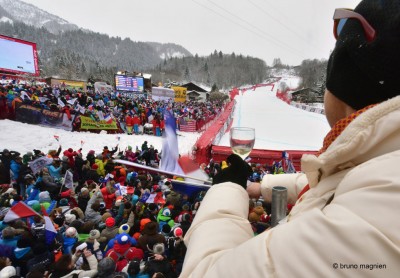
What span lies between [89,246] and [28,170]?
16.6ft

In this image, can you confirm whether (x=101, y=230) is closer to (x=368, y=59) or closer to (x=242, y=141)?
(x=242, y=141)

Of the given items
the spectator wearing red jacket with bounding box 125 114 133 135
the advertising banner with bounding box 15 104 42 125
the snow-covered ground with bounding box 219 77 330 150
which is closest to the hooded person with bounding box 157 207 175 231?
the snow-covered ground with bounding box 219 77 330 150

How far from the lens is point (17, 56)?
1113 inches

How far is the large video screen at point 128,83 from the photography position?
1501 inches

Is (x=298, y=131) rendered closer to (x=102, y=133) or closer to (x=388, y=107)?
(x=102, y=133)

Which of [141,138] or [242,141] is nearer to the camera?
[242,141]

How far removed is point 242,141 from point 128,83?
39.7m

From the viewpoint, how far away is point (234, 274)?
2.17 ft

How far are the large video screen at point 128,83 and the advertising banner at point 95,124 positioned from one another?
21428 mm

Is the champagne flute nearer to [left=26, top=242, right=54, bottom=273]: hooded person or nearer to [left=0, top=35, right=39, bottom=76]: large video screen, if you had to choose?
[left=26, top=242, right=54, bottom=273]: hooded person

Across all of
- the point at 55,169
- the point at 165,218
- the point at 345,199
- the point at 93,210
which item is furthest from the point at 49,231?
the point at 345,199

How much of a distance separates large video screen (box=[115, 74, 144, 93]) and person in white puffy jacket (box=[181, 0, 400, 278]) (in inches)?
1560

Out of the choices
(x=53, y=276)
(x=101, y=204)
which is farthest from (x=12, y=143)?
(x=53, y=276)

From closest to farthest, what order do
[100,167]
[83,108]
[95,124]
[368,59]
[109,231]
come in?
[368,59], [109,231], [100,167], [83,108], [95,124]
